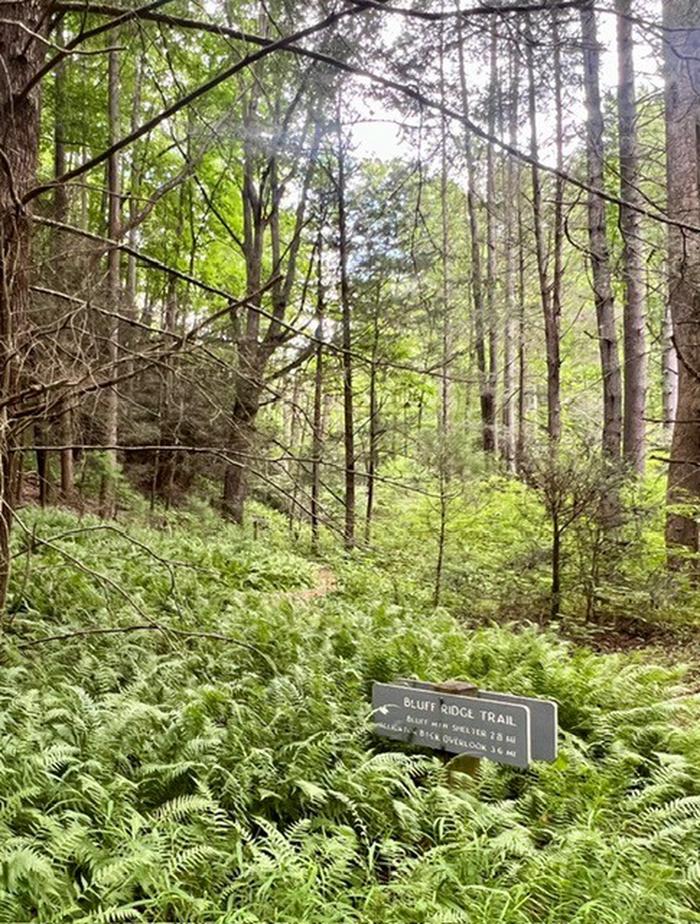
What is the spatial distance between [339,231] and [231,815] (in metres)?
9.94

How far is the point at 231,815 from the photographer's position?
2629mm

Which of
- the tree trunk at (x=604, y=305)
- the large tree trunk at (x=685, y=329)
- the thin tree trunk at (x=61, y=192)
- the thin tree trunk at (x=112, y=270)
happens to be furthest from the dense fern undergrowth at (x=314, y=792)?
the thin tree trunk at (x=61, y=192)

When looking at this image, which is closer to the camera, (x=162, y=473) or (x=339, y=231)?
(x=339, y=231)

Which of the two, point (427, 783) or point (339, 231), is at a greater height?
point (339, 231)

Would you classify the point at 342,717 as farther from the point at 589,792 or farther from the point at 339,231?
the point at 339,231

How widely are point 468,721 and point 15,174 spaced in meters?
3.46

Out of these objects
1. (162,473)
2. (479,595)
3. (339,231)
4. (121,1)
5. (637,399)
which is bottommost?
(479,595)

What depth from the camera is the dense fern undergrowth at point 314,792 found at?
202 cm

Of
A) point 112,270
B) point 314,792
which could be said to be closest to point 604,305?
point 112,270

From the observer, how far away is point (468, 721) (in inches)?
109

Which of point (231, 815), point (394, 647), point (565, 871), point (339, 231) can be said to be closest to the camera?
point (565, 871)

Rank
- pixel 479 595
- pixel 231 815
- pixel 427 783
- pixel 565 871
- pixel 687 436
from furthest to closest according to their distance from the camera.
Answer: pixel 479 595 → pixel 687 436 → pixel 427 783 → pixel 231 815 → pixel 565 871

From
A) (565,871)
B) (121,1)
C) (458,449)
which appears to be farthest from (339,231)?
(565,871)

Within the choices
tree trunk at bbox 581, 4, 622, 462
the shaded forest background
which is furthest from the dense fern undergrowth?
tree trunk at bbox 581, 4, 622, 462
